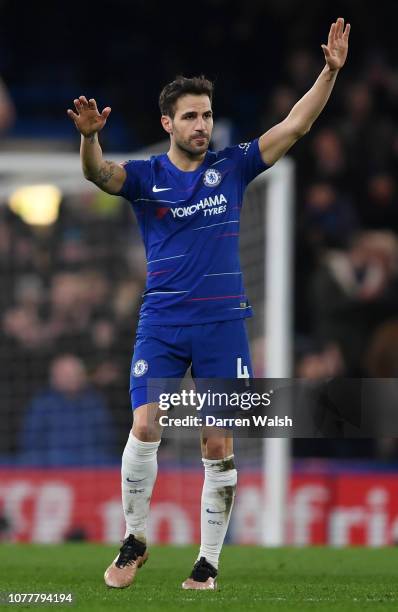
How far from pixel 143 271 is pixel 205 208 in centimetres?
643

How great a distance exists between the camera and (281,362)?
1054cm

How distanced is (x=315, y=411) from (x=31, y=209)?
6.60m

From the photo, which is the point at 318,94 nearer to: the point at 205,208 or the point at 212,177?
the point at 212,177

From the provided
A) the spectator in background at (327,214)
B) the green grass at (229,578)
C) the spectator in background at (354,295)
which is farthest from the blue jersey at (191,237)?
the spectator in background at (327,214)

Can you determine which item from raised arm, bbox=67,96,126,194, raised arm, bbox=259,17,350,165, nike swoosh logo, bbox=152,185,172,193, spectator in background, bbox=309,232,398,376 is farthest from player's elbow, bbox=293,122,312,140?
spectator in background, bbox=309,232,398,376

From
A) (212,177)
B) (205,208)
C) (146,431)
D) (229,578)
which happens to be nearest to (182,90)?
(212,177)

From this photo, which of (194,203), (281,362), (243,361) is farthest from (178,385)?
(281,362)

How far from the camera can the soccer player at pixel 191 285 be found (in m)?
6.46

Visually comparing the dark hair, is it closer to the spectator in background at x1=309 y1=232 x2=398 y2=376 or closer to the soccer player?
the soccer player

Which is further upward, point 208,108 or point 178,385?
point 208,108

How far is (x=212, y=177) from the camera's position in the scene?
21.4 feet

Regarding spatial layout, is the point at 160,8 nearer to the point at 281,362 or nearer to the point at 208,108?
the point at 281,362

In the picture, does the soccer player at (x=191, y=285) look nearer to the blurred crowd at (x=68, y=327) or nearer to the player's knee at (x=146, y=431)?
the player's knee at (x=146, y=431)

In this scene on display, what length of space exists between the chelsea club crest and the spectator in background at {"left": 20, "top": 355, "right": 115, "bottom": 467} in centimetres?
537
